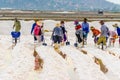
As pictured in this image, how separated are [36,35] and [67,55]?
6.56 meters

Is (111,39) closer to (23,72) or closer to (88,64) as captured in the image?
(88,64)

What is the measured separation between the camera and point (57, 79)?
17.4m

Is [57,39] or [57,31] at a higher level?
[57,31]

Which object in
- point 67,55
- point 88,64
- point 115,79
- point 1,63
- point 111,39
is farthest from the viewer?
point 111,39

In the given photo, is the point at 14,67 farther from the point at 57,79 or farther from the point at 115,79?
the point at 115,79

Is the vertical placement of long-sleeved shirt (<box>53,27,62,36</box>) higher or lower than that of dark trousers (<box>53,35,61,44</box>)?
higher

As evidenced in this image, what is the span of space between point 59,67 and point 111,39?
45.0ft

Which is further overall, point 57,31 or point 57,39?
point 57,39

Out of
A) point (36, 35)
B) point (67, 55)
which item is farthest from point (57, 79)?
point (36, 35)

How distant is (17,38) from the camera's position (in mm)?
33969

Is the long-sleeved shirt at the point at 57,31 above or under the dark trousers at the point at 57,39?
above

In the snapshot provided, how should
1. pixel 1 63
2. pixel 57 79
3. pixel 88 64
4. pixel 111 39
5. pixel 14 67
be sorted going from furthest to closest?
pixel 111 39
pixel 1 63
pixel 88 64
pixel 14 67
pixel 57 79

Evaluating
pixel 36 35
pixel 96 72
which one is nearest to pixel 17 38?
pixel 36 35

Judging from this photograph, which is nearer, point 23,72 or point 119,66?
point 23,72
